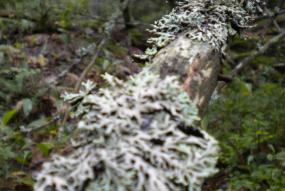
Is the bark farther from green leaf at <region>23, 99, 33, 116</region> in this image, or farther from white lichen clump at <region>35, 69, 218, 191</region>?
green leaf at <region>23, 99, 33, 116</region>

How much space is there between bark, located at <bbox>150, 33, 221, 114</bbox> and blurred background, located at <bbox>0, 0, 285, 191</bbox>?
20 centimetres

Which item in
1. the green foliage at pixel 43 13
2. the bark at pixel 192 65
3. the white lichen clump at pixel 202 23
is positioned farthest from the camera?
the green foliage at pixel 43 13

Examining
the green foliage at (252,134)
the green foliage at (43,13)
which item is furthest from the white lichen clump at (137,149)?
the green foliage at (43,13)

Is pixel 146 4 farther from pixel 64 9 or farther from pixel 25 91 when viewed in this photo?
pixel 25 91

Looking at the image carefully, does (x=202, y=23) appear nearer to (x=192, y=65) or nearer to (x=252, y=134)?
(x=192, y=65)

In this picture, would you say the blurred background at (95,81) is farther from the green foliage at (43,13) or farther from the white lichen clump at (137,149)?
the white lichen clump at (137,149)

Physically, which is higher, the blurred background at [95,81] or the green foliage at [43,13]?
the green foliage at [43,13]

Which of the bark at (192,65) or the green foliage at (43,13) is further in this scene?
the green foliage at (43,13)

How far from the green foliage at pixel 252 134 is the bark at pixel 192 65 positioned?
167 centimetres

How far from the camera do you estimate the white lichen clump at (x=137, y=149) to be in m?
1.03

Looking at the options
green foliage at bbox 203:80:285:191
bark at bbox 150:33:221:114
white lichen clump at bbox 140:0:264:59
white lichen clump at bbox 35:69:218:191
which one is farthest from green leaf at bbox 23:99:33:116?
white lichen clump at bbox 35:69:218:191

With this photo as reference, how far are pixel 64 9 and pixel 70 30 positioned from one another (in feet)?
1.26

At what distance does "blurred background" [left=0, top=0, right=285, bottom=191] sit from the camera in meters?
3.43

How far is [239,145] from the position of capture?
351 cm
